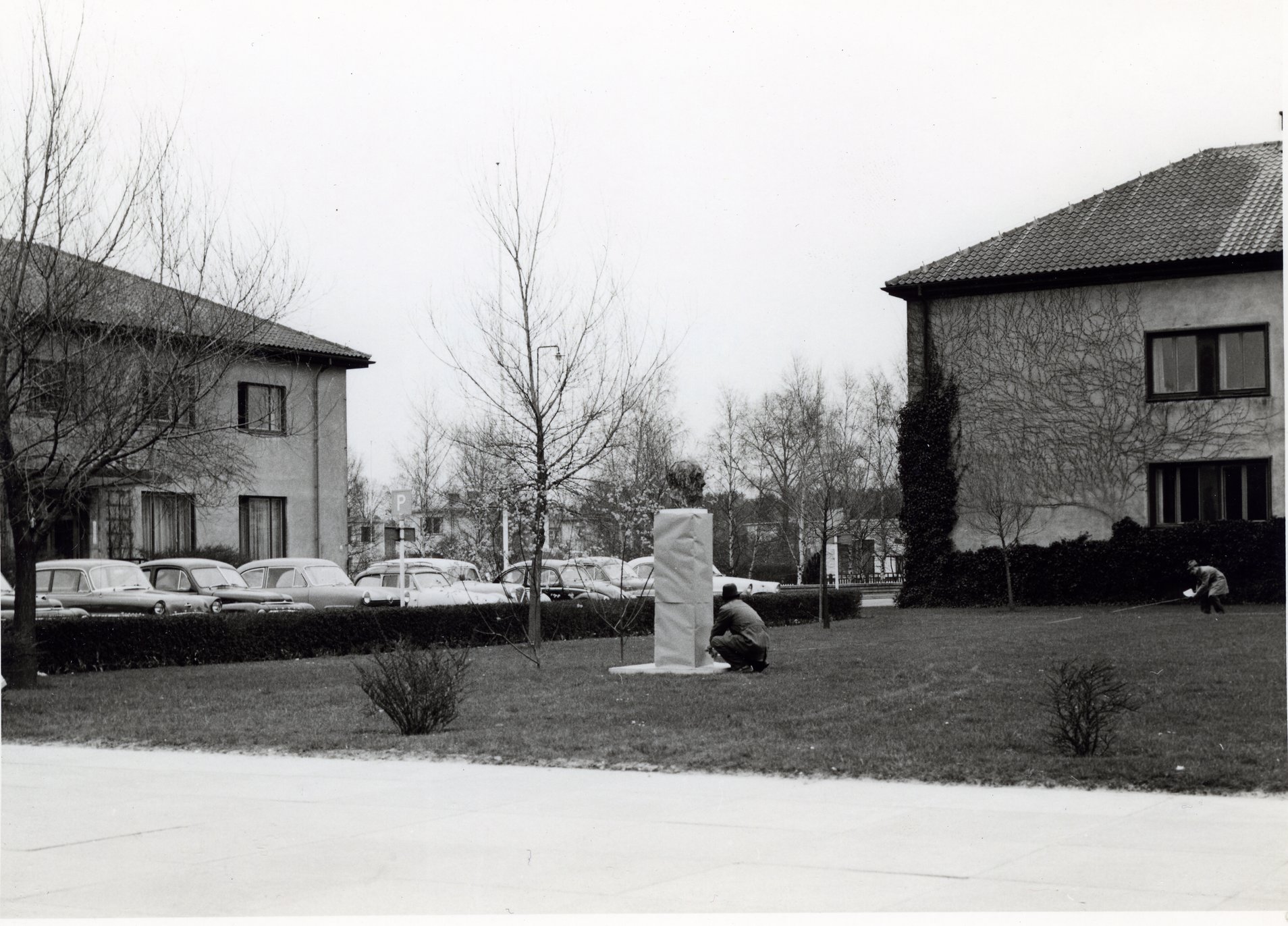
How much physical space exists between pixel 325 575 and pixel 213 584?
2618 mm

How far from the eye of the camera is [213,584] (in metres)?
28.7

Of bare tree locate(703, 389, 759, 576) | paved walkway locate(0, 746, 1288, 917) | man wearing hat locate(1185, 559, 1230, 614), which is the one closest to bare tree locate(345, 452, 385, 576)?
bare tree locate(703, 389, 759, 576)

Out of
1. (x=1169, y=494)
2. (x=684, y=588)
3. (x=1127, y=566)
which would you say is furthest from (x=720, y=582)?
(x=684, y=588)

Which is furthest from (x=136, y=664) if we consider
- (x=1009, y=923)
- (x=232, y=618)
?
(x=1009, y=923)

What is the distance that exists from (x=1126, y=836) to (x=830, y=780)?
2613 mm

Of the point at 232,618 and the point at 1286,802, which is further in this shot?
the point at 232,618

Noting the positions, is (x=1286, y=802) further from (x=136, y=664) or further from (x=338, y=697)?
(x=136, y=664)

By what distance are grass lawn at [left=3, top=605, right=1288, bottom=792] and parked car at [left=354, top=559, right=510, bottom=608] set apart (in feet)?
30.6

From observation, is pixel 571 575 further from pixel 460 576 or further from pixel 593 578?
pixel 460 576

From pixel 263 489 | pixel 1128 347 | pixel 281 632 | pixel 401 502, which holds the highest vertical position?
pixel 1128 347

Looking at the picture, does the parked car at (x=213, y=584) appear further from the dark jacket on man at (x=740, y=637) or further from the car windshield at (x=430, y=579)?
the dark jacket on man at (x=740, y=637)

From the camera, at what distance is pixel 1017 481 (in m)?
34.1

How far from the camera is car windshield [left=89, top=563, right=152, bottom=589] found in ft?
86.1

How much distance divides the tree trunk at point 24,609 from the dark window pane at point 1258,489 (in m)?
24.3
